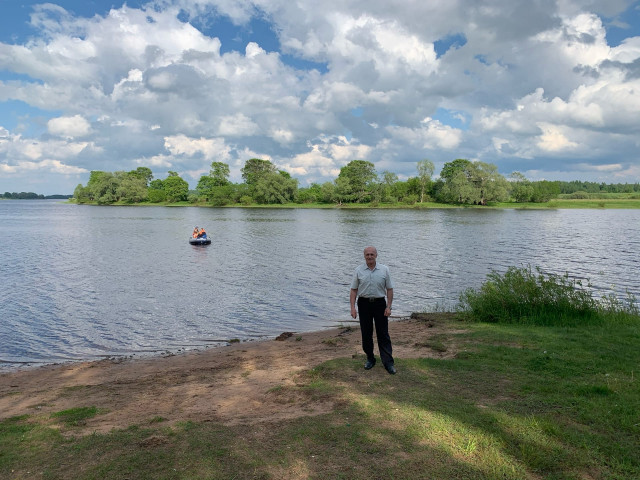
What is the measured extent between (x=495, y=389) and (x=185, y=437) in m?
5.31

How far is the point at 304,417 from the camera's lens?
22.2 ft

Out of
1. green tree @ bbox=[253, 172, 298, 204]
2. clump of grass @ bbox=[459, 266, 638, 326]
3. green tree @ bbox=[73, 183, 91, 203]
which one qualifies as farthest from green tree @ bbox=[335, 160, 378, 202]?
clump of grass @ bbox=[459, 266, 638, 326]

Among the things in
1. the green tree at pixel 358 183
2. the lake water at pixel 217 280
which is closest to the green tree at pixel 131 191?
the green tree at pixel 358 183

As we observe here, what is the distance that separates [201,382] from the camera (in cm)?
960

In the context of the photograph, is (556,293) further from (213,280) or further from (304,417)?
(213,280)

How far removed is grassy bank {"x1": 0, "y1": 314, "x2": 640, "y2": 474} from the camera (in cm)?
523

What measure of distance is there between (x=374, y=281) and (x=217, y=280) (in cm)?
1839

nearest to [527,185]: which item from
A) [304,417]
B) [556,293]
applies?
[556,293]

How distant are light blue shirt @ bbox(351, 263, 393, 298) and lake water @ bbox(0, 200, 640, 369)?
26.2 feet

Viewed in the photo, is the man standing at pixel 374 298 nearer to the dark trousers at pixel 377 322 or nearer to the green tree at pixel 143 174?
the dark trousers at pixel 377 322

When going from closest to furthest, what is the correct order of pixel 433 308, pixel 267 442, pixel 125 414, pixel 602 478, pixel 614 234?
pixel 602 478, pixel 267 442, pixel 125 414, pixel 433 308, pixel 614 234

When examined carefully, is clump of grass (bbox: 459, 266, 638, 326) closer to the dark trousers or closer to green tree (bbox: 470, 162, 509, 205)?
the dark trousers

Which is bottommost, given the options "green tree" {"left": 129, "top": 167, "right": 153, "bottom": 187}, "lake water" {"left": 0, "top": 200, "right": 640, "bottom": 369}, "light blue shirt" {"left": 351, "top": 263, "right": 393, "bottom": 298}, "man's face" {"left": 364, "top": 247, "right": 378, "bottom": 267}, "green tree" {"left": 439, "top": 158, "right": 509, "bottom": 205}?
"lake water" {"left": 0, "top": 200, "right": 640, "bottom": 369}

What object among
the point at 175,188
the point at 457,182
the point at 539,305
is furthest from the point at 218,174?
the point at 539,305
